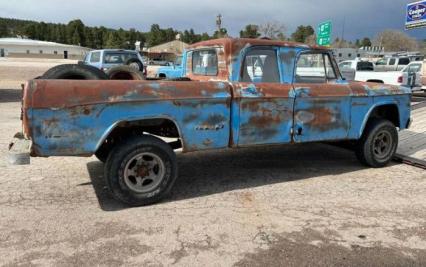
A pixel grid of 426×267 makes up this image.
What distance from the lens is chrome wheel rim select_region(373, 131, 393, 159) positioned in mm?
6918

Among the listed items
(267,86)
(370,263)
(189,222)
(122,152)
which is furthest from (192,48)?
(370,263)

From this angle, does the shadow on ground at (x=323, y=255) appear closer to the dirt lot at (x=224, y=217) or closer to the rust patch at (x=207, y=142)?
the dirt lot at (x=224, y=217)

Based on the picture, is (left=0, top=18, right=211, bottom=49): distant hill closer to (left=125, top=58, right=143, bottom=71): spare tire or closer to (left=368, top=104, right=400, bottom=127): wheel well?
(left=125, top=58, right=143, bottom=71): spare tire

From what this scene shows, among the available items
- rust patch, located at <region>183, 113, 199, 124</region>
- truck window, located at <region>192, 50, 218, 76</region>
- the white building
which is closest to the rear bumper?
rust patch, located at <region>183, 113, 199, 124</region>

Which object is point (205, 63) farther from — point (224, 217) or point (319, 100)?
point (224, 217)

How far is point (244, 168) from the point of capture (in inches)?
266

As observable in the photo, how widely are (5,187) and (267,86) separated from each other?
136 inches

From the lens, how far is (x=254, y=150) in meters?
7.91

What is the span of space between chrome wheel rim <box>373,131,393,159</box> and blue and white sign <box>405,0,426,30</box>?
3047cm

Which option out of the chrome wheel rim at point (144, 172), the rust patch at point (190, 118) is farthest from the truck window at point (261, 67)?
the chrome wheel rim at point (144, 172)

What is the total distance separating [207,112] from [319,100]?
1.70 meters

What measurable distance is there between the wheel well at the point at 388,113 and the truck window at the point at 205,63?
2622 mm

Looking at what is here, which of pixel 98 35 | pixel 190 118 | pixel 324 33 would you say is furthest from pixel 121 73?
pixel 98 35

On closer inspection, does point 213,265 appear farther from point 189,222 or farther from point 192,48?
point 192,48
